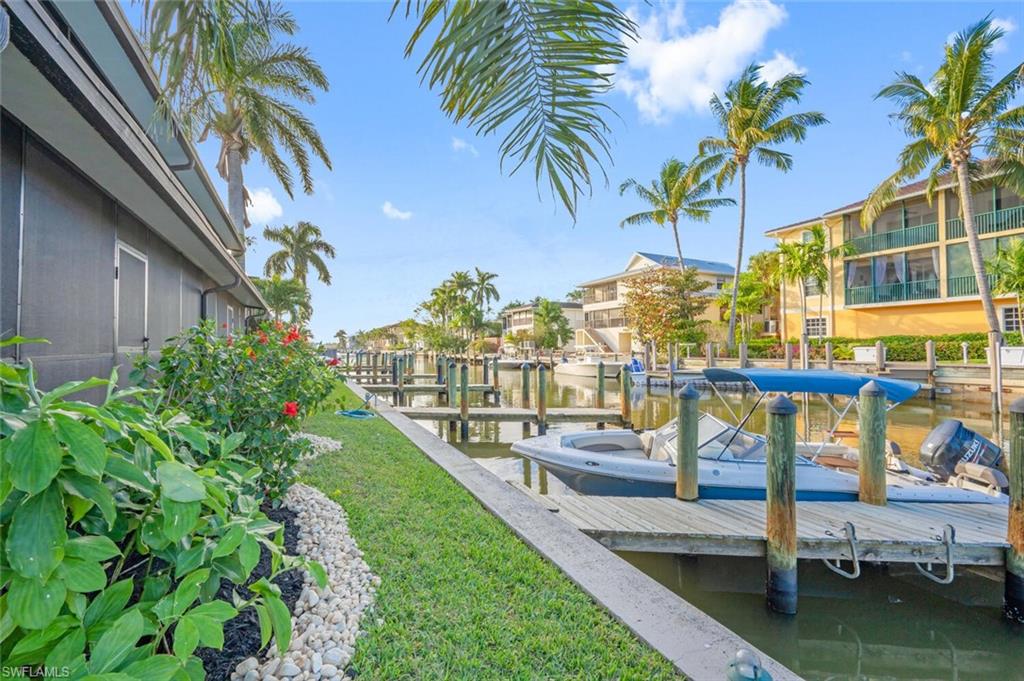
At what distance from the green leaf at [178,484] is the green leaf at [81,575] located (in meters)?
0.23

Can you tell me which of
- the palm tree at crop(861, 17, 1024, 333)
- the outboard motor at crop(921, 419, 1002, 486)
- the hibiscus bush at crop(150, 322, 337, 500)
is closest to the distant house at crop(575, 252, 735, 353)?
the palm tree at crop(861, 17, 1024, 333)

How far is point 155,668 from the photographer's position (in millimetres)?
1396

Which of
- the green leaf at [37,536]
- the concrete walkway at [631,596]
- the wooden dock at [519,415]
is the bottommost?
the wooden dock at [519,415]

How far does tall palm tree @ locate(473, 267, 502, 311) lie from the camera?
56281 mm

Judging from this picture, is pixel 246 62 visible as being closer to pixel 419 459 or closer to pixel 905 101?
pixel 419 459

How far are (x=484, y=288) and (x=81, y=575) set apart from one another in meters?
55.6

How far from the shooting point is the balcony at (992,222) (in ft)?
72.8

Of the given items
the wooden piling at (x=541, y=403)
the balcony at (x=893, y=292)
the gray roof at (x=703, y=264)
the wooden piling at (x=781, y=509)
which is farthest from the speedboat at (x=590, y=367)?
the wooden piling at (x=781, y=509)

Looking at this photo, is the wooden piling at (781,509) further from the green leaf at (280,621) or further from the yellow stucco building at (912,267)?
the yellow stucco building at (912,267)

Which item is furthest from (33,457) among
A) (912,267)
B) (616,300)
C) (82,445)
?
(616,300)

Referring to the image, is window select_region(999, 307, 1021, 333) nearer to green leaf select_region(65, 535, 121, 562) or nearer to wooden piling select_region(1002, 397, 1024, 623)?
wooden piling select_region(1002, 397, 1024, 623)

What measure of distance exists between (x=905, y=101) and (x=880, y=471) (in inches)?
758

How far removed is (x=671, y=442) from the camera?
7238 mm

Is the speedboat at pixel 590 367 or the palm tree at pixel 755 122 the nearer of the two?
the palm tree at pixel 755 122
